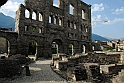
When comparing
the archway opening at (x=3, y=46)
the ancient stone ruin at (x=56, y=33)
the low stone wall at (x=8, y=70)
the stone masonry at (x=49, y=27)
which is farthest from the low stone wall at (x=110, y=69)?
the archway opening at (x=3, y=46)

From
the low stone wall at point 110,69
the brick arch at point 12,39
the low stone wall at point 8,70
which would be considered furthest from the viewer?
the brick arch at point 12,39

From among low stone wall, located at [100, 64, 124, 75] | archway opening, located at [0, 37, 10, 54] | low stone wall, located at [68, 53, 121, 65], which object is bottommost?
low stone wall, located at [100, 64, 124, 75]

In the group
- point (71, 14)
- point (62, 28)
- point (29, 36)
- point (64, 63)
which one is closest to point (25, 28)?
point (29, 36)

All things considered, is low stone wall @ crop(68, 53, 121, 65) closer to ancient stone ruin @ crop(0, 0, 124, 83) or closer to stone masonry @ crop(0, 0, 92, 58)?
ancient stone ruin @ crop(0, 0, 124, 83)

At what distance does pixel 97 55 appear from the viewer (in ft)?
A: 46.8

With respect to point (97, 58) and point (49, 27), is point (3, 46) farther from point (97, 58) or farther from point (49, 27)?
point (97, 58)

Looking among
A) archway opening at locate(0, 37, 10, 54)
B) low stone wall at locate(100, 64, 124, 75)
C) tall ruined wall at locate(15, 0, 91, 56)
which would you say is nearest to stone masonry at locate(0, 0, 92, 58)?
tall ruined wall at locate(15, 0, 91, 56)

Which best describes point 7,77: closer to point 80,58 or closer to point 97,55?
point 80,58

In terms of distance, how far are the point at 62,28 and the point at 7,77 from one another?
1756 cm

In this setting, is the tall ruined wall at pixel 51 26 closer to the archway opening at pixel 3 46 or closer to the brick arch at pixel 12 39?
the brick arch at pixel 12 39

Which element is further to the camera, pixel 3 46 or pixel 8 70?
pixel 3 46

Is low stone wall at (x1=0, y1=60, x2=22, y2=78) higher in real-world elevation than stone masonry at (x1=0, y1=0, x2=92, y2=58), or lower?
lower

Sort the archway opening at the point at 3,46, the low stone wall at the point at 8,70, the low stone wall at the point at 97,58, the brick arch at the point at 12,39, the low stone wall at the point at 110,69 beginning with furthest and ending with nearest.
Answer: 1. the archway opening at the point at 3,46
2. the brick arch at the point at 12,39
3. the low stone wall at the point at 97,58
4. the low stone wall at the point at 110,69
5. the low stone wall at the point at 8,70

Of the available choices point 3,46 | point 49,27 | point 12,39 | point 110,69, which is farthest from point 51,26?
point 3,46
